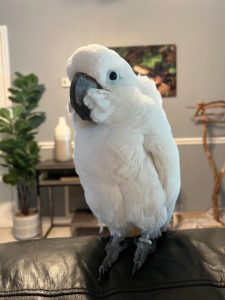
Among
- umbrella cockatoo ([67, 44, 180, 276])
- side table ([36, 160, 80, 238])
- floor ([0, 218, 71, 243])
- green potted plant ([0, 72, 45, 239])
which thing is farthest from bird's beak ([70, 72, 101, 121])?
floor ([0, 218, 71, 243])

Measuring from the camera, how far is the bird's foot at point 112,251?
0.72 metres

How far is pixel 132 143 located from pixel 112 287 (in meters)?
0.35

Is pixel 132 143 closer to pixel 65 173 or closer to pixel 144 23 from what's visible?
pixel 65 173

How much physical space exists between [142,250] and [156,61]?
7.25ft

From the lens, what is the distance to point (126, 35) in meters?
2.67

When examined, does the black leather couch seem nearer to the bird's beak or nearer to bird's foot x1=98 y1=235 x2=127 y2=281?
bird's foot x1=98 y1=235 x2=127 y2=281

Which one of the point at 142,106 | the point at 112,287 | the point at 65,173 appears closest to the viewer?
the point at 112,287

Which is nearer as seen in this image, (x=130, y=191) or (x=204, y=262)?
(x=204, y=262)

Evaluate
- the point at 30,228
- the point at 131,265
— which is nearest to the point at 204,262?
the point at 131,265

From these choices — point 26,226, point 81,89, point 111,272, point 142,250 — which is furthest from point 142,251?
point 26,226

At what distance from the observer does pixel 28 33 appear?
2721mm

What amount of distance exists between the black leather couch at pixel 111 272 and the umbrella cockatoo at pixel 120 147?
0.04m

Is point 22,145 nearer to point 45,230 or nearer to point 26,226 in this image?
point 26,226

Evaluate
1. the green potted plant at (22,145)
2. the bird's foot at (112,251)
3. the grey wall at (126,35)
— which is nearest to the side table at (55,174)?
the green potted plant at (22,145)
